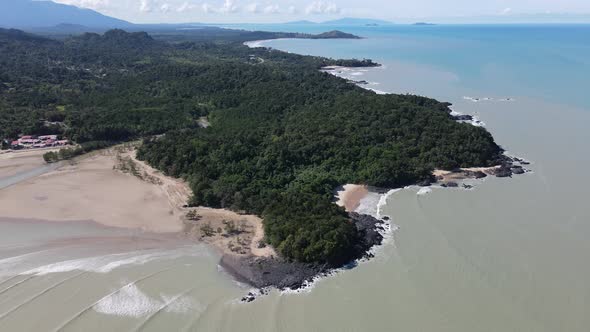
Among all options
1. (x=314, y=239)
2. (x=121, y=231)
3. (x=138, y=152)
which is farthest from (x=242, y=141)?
(x=314, y=239)

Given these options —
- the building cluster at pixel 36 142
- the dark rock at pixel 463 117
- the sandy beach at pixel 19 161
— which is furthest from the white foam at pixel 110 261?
the dark rock at pixel 463 117

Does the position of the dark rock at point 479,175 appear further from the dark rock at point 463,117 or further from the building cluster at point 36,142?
the building cluster at point 36,142

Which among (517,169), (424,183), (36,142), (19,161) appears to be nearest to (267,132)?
(424,183)

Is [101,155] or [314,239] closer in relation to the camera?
[314,239]

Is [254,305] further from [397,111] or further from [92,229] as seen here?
[397,111]

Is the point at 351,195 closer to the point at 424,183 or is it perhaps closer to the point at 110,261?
the point at 424,183

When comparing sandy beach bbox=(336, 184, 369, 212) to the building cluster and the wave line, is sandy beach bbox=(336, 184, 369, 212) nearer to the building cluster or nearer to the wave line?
the wave line

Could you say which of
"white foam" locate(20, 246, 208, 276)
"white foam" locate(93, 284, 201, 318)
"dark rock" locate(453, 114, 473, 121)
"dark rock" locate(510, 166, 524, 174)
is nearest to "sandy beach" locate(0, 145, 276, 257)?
"white foam" locate(20, 246, 208, 276)
